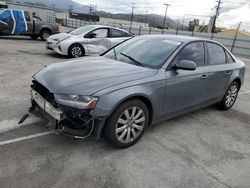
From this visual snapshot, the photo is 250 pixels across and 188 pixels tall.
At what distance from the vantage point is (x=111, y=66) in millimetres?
3492

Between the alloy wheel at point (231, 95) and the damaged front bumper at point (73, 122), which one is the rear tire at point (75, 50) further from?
the damaged front bumper at point (73, 122)

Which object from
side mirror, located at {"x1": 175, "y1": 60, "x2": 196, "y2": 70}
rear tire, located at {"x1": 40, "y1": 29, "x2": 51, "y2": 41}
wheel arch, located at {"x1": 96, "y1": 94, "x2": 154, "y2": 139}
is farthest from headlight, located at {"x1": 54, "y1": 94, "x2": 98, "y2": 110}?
rear tire, located at {"x1": 40, "y1": 29, "x2": 51, "y2": 41}

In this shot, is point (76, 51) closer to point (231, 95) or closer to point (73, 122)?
point (231, 95)

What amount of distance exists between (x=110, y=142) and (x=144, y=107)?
659mm

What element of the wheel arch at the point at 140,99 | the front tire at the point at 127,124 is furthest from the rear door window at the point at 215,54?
the front tire at the point at 127,124

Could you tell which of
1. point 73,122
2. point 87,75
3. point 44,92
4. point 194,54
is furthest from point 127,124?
point 194,54

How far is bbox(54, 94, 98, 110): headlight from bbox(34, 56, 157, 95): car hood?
0.05 meters

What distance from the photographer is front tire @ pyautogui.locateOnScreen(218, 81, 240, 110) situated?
499 cm

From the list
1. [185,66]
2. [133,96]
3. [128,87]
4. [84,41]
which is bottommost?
[84,41]

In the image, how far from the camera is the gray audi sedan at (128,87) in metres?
2.84

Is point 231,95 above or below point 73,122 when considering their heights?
below

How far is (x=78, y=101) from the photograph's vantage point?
9.12 ft

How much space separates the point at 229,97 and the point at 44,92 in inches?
150

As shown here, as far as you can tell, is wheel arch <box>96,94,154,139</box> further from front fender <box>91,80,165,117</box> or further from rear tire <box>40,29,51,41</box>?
rear tire <box>40,29,51,41</box>
